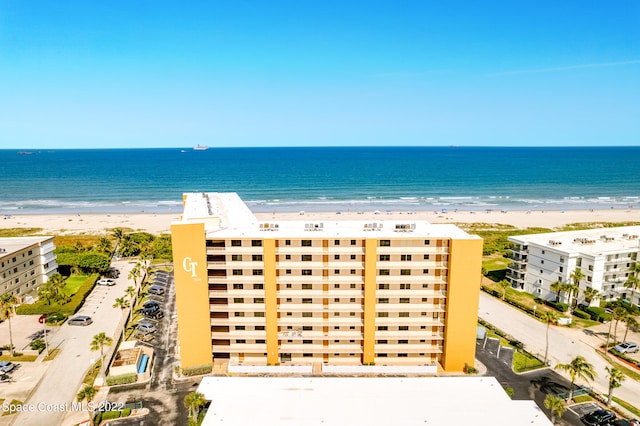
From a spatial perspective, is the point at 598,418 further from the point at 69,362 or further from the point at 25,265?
the point at 25,265

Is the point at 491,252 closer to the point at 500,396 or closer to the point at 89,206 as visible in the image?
the point at 500,396

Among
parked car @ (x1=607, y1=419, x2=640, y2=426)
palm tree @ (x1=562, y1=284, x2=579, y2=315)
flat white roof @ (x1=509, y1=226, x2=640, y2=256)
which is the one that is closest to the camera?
parked car @ (x1=607, y1=419, x2=640, y2=426)

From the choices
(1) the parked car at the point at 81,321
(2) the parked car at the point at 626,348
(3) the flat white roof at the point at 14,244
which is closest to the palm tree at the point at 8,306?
(1) the parked car at the point at 81,321

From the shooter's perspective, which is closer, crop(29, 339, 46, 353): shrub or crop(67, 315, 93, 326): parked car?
crop(29, 339, 46, 353): shrub

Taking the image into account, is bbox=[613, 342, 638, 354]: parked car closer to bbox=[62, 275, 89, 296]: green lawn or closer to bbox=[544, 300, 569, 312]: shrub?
bbox=[544, 300, 569, 312]: shrub

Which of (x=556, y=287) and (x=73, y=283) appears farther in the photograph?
(x=73, y=283)

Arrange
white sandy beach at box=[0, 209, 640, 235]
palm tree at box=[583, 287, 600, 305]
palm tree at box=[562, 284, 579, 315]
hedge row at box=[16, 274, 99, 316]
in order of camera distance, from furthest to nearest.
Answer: white sandy beach at box=[0, 209, 640, 235] → palm tree at box=[562, 284, 579, 315] → hedge row at box=[16, 274, 99, 316] → palm tree at box=[583, 287, 600, 305]

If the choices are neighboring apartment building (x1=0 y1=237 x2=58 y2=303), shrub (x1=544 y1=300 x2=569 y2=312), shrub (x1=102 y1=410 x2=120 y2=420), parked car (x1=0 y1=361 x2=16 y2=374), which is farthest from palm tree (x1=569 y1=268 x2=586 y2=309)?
neighboring apartment building (x1=0 y1=237 x2=58 y2=303)

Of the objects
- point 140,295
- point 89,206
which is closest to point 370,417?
point 140,295

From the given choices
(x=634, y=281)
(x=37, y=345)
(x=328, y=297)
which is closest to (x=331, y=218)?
(x=634, y=281)
